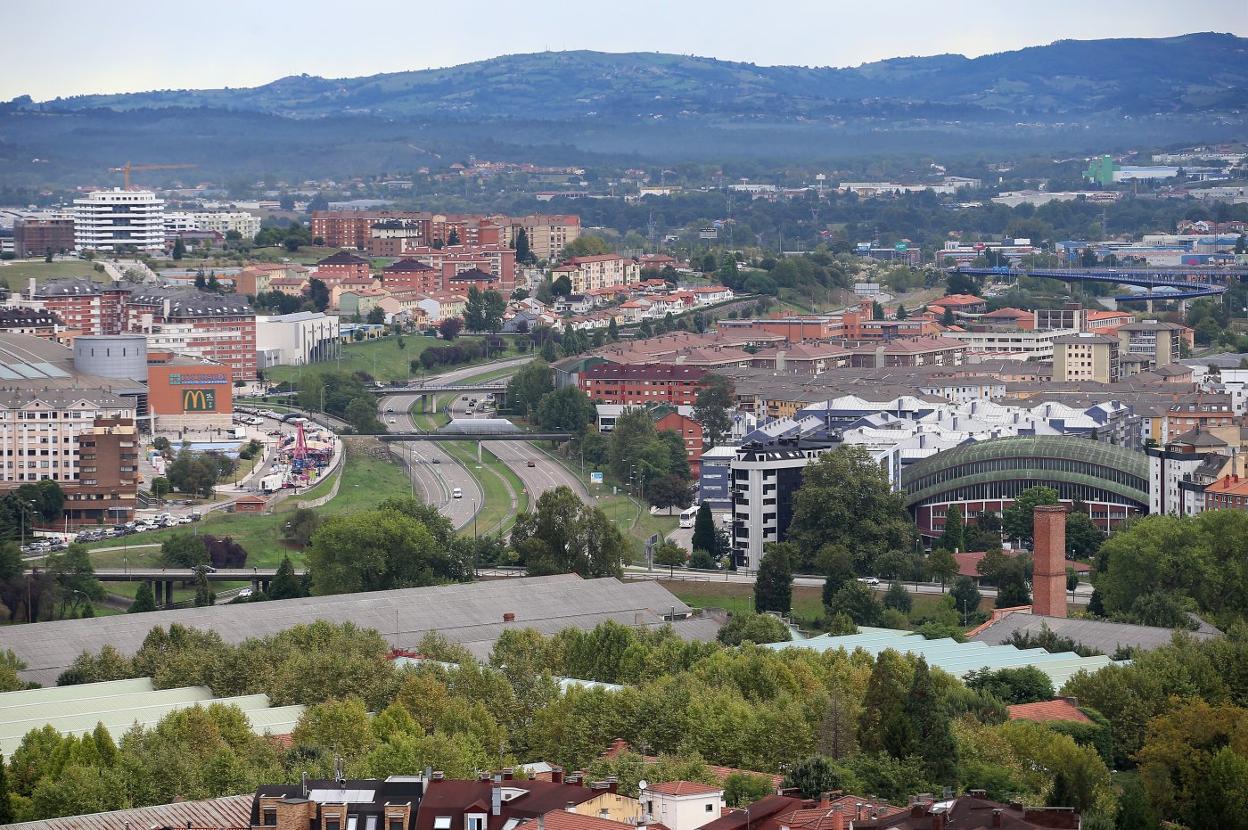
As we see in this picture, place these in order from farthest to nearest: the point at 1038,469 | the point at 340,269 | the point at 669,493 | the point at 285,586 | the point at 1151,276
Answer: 1. the point at 1151,276
2. the point at 340,269
3. the point at 669,493
4. the point at 1038,469
5. the point at 285,586

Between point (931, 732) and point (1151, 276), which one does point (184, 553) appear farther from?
point (1151, 276)

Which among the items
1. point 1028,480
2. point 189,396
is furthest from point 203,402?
point 1028,480

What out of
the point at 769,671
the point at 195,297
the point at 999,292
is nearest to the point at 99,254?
the point at 195,297

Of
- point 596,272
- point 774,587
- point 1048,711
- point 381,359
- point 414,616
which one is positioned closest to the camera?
point 1048,711

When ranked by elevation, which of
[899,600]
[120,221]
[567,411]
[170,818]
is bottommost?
[567,411]

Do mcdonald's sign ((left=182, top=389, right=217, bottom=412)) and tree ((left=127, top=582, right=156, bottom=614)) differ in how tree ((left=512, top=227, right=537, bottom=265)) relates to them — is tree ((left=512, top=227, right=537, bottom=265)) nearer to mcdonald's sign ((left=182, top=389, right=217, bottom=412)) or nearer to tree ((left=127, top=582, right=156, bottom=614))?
mcdonald's sign ((left=182, top=389, right=217, bottom=412))

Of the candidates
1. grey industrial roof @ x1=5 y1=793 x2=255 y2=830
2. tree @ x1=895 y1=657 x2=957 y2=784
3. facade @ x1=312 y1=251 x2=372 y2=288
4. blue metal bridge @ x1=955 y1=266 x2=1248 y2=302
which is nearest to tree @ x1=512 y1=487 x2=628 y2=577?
tree @ x1=895 y1=657 x2=957 y2=784

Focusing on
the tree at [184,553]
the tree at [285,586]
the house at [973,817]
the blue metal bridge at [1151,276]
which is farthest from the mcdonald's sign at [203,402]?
the house at [973,817]
